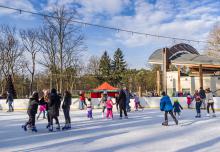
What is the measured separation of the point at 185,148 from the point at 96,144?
88.3 inches

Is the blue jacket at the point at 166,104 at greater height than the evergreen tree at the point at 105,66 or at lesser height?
lesser

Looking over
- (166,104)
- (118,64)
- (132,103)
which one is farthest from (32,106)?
(118,64)

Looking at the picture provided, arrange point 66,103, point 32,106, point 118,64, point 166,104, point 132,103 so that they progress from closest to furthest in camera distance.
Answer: point 32,106, point 66,103, point 166,104, point 132,103, point 118,64

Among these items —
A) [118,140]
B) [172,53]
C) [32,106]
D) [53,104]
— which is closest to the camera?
[118,140]

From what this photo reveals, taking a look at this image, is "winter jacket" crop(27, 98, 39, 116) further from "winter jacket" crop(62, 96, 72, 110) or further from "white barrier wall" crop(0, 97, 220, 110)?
"white barrier wall" crop(0, 97, 220, 110)

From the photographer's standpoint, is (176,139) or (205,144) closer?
(205,144)

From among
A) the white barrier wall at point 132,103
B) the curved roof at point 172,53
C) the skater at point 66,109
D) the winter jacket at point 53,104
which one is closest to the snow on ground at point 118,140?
the skater at point 66,109

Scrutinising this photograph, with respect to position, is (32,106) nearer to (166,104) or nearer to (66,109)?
(66,109)

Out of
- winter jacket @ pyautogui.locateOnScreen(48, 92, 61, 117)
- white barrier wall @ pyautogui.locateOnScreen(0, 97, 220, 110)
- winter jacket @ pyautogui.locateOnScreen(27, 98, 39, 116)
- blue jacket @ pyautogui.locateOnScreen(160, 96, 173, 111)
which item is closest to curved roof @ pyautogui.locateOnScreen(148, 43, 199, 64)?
white barrier wall @ pyautogui.locateOnScreen(0, 97, 220, 110)

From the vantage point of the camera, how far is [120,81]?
2362 inches

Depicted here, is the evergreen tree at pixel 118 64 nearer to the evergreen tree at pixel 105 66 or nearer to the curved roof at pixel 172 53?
the evergreen tree at pixel 105 66

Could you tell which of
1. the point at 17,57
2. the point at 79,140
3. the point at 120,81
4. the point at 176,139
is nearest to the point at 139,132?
the point at 176,139

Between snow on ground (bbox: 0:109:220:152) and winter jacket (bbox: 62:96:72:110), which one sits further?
winter jacket (bbox: 62:96:72:110)

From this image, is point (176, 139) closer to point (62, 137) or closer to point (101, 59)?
point (62, 137)
